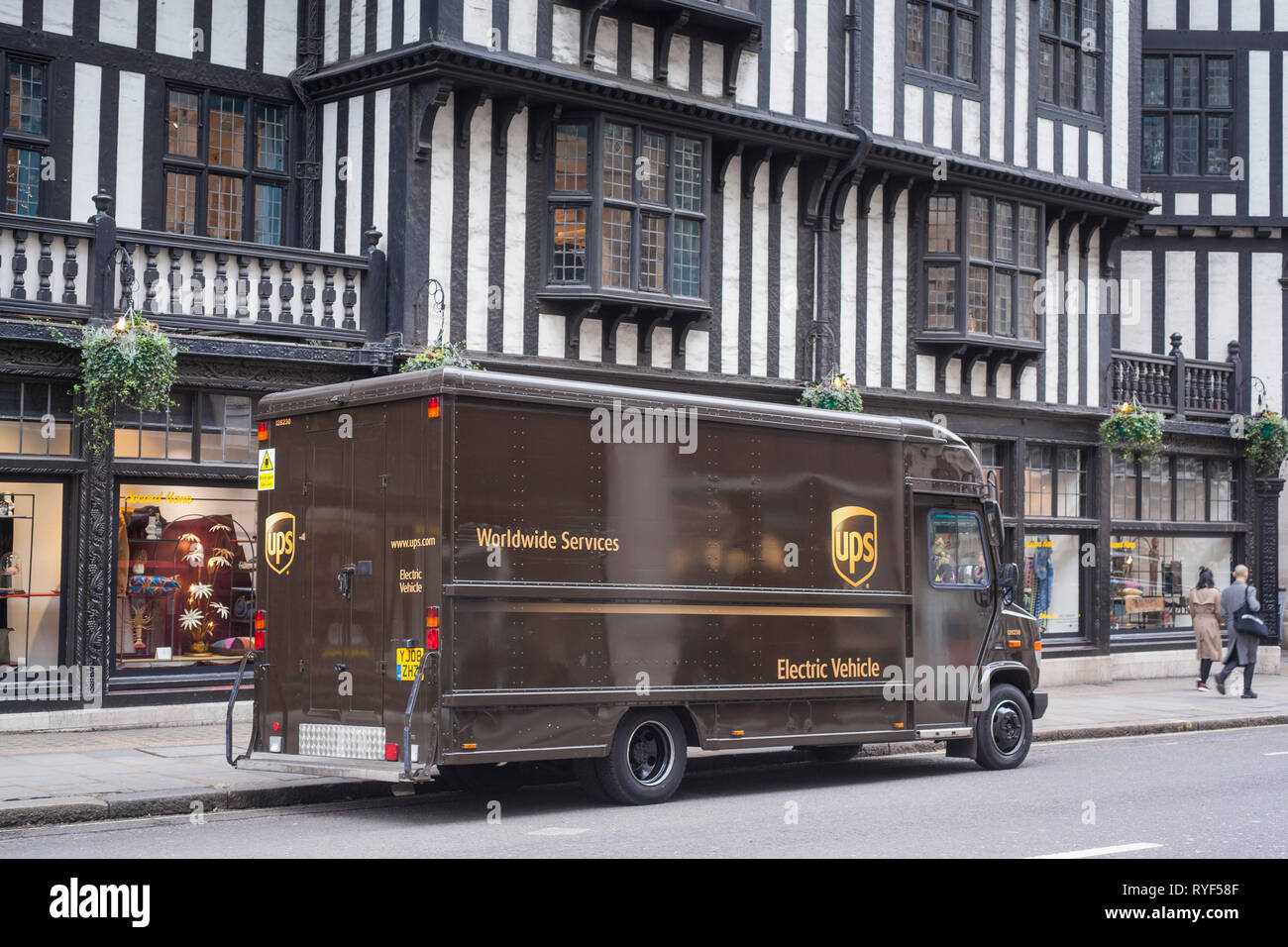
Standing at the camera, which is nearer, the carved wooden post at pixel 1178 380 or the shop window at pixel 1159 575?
the shop window at pixel 1159 575

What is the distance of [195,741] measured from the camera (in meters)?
14.7

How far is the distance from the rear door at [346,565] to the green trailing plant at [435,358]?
4.99 meters

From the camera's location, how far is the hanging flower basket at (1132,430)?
23989 mm

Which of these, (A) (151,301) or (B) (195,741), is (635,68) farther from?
(B) (195,741)

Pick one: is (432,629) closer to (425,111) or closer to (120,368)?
(120,368)

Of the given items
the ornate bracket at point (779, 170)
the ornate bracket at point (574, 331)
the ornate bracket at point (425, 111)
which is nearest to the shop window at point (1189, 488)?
the ornate bracket at point (779, 170)

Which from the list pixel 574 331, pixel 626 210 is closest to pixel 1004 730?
pixel 574 331

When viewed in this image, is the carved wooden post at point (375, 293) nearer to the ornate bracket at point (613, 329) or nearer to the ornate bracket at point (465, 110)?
the ornate bracket at point (465, 110)

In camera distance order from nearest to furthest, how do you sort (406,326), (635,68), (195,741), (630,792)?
(630,792)
(195,741)
(406,326)
(635,68)

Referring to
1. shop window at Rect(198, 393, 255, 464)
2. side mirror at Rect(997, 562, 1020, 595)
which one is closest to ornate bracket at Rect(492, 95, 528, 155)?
shop window at Rect(198, 393, 255, 464)

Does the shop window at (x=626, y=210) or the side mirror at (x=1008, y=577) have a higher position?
the shop window at (x=626, y=210)

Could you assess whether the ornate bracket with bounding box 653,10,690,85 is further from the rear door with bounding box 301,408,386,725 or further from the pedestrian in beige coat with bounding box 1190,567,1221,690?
the pedestrian in beige coat with bounding box 1190,567,1221,690
